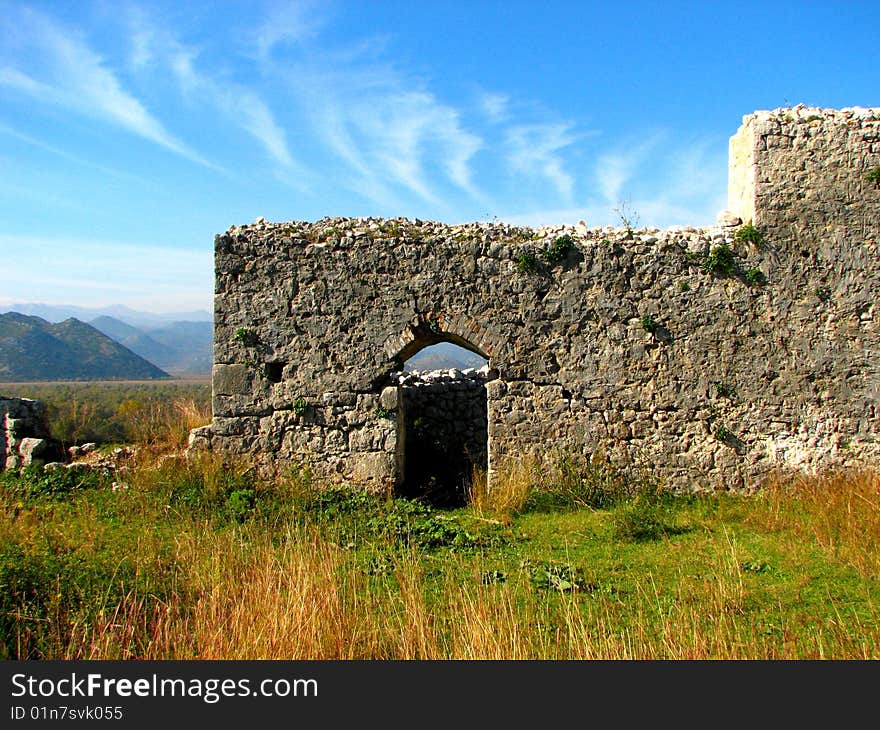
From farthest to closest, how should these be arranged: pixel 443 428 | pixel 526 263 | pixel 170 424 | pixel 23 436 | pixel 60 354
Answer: pixel 60 354 → pixel 443 428 → pixel 170 424 → pixel 23 436 → pixel 526 263

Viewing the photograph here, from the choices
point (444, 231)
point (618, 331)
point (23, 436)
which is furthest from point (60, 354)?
point (618, 331)

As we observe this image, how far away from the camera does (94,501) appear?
7684 millimetres

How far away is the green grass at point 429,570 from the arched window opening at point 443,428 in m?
1.39

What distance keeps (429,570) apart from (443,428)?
4.77 metres

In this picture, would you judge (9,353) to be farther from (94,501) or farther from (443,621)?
(443,621)

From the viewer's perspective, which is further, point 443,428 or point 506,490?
point 443,428

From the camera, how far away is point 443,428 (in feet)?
34.1

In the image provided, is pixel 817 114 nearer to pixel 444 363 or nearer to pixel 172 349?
pixel 444 363

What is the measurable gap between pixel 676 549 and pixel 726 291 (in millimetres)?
3699

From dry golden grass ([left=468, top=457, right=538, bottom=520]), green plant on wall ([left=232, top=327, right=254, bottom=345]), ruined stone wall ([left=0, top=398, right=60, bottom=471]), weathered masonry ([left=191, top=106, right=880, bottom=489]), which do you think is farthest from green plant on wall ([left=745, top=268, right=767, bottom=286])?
ruined stone wall ([left=0, top=398, right=60, bottom=471])

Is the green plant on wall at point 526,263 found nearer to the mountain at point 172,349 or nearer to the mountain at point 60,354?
the mountain at point 60,354

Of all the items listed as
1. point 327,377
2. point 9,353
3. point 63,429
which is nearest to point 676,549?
point 327,377

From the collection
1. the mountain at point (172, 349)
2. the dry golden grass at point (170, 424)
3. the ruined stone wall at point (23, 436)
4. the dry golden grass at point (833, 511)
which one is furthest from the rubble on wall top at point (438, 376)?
the mountain at point (172, 349)

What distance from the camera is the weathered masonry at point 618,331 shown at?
27.2 ft
